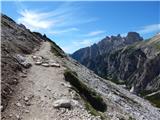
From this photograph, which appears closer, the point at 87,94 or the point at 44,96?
the point at 44,96

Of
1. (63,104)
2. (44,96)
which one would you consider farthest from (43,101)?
(63,104)

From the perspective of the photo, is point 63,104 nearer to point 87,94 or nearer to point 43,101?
point 43,101

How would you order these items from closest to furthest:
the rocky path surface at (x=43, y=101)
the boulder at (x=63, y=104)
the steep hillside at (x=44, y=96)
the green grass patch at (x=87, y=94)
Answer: the rocky path surface at (x=43, y=101) → the steep hillside at (x=44, y=96) → the boulder at (x=63, y=104) → the green grass patch at (x=87, y=94)

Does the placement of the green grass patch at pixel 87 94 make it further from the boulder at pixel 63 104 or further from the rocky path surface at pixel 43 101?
the boulder at pixel 63 104

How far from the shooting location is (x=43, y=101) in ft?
91.0

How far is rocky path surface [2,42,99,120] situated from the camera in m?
24.9

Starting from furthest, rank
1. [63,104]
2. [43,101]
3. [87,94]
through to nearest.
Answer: [87,94] → [43,101] → [63,104]

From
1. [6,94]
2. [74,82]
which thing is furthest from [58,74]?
[6,94]

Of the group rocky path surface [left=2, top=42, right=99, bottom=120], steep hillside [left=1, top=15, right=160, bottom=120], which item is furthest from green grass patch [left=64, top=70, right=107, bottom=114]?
rocky path surface [left=2, top=42, right=99, bottom=120]

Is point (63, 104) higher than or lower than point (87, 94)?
lower

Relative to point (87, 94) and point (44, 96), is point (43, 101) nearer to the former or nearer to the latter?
point (44, 96)

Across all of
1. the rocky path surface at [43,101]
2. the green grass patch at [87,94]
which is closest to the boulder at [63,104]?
the rocky path surface at [43,101]

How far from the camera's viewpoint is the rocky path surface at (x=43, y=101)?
24906 millimetres

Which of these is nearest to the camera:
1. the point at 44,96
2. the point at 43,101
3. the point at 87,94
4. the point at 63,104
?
the point at 63,104
